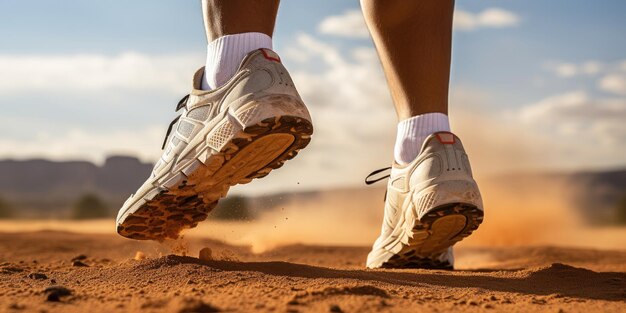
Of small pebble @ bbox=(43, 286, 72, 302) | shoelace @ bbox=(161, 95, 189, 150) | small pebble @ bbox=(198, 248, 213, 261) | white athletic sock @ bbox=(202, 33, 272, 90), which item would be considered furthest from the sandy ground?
white athletic sock @ bbox=(202, 33, 272, 90)

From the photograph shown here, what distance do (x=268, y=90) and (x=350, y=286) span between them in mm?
797

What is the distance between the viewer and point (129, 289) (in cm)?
222

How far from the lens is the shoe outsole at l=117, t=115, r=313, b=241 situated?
2477 millimetres

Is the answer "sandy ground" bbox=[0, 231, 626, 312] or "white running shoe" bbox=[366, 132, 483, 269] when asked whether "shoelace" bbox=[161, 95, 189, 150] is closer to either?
"sandy ground" bbox=[0, 231, 626, 312]

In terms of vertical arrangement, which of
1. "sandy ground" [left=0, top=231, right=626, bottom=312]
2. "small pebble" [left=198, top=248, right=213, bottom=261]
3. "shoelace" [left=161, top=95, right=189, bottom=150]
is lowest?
"sandy ground" [left=0, top=231, right=626, bottom=312]

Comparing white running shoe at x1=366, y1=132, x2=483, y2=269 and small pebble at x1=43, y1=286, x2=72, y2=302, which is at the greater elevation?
white running shoe at x1=366, y1=132, x2=483, y2=269

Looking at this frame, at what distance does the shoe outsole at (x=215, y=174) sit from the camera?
2.48 m

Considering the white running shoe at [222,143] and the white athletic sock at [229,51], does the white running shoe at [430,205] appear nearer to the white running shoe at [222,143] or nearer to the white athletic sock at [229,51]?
the white running shoe at [222,143]

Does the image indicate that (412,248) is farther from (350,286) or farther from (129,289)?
(129,289)

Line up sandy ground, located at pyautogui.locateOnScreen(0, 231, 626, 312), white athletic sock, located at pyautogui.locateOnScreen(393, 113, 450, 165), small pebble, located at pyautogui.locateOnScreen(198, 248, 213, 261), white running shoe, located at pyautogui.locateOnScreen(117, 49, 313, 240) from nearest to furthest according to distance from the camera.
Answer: sandy ground, located at pyautogui.locateOnScreen(0, 231, 626, 312) < white running shoe, located at pyautogui.locateOnScreen(117, 49, 313, 240) < small pebble, located at pyautogui.locateOnScreen(198, 248, 213, 261) < white athletic sock, located at pyautogui.locateOnScreen(393, 113, 450, 165)

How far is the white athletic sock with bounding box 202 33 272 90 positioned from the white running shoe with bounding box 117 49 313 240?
0.06m

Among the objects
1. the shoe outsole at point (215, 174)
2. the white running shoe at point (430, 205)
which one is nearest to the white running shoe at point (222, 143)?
the shoe outsole at point (215, 174)

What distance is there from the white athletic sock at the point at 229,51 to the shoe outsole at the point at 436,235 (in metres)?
0.98

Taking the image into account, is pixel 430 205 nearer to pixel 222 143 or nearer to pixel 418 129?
pixel 418 129
